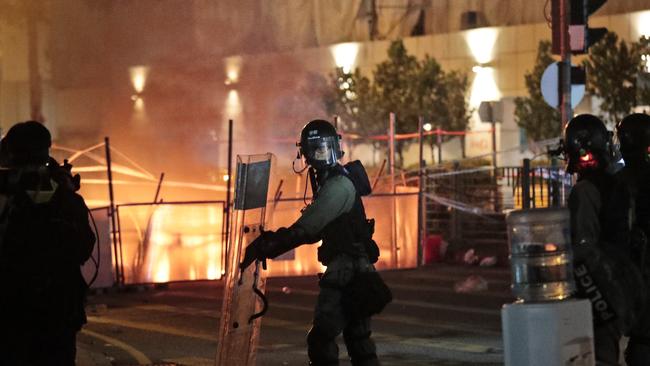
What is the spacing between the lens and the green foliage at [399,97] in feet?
115

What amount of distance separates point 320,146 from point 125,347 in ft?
16.0

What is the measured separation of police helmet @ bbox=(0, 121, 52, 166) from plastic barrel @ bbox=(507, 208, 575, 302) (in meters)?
2.11

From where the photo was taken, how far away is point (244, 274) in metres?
6.55

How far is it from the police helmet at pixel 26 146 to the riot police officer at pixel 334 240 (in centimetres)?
129

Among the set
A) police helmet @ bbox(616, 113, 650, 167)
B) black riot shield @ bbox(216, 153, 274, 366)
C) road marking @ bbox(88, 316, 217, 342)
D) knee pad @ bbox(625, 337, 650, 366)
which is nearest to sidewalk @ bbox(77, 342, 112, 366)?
road marking @ bbox(88, 316, 217, 342)

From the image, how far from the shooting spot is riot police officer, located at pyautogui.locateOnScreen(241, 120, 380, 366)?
20.8 ft

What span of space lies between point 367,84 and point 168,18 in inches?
480

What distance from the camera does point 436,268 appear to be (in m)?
18.4

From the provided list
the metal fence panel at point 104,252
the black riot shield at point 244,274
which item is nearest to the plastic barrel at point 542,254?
the black riot shield at point 244,274

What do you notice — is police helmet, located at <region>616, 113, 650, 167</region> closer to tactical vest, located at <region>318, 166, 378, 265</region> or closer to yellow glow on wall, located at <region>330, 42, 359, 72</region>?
tactical vest, located at <region>318, 166, 378, 265</region>

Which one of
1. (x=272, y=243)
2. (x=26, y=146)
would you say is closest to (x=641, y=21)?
→ (x=272, y=243)

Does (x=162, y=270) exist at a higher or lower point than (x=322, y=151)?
lower

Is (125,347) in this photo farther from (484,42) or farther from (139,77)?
(484,42)

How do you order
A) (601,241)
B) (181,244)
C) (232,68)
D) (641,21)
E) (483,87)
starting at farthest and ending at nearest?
1. (483,87)
2. (641,21)
3. (232,68)
4. (181,244)
5. (601,241)
